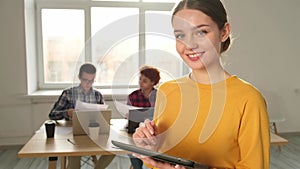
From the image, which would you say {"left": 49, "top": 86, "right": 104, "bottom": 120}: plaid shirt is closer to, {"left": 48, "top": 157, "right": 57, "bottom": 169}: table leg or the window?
{"left": 48, "top": 157, "right": 57, "bottom": 169}: table leg

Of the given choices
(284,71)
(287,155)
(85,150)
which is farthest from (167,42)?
(284,71)

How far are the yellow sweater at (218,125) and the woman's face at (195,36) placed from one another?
4.1 inches

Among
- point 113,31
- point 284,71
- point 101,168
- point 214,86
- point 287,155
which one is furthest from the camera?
point 284,71

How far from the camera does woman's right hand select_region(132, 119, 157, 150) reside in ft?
2.42

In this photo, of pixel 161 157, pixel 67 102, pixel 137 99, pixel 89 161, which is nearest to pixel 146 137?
pixel 161 157

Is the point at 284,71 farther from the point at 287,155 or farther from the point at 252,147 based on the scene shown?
the point at 252,147

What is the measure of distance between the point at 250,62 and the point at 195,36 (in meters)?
3.75

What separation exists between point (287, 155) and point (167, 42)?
343 centimetres

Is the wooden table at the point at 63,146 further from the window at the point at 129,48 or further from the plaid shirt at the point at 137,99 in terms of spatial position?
the window at the point at 129,48

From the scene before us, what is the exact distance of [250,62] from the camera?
4.18 m

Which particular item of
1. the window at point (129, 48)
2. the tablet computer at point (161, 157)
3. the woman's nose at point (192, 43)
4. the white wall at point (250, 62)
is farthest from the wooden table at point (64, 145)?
the white wall at point (250, 62)

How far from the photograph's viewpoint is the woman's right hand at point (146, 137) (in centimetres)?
74

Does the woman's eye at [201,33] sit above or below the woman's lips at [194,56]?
above

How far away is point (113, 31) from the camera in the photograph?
25.6 inches
